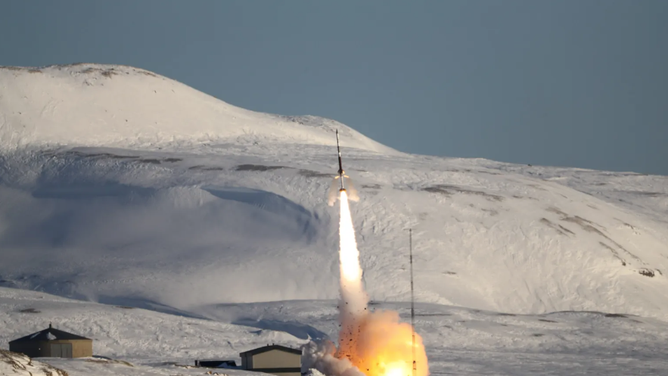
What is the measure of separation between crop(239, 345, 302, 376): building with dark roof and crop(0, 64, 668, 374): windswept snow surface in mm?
32024

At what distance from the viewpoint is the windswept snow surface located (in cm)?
12925

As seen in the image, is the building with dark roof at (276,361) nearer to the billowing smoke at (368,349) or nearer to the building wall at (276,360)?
the building wall at (276,360)

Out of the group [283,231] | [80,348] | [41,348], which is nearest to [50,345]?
[41,348]

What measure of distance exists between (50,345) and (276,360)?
47.1ft

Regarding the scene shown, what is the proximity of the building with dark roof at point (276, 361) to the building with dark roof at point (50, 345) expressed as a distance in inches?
435

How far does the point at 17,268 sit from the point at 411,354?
67.8 m

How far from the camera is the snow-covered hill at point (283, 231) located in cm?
13012

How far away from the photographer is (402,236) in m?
142

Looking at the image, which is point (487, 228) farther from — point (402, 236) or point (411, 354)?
point (411, 354)

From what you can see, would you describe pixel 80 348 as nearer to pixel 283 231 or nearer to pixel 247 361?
pixel 247 361

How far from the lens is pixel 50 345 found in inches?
3088

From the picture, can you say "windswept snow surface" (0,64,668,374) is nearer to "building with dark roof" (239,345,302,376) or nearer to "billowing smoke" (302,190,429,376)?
"billowing smoke" (302,190,429,376)

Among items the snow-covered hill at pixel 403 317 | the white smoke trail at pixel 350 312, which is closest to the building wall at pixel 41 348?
the snow-covered hill at pixel 403 317

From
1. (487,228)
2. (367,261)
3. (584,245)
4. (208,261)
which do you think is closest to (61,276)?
(208,261)
